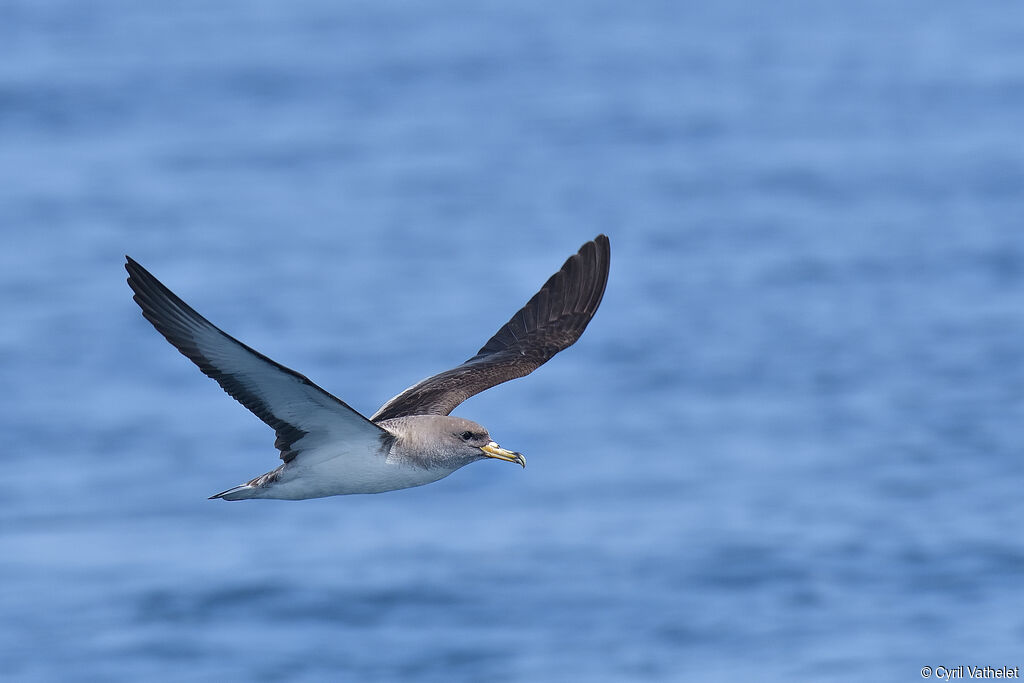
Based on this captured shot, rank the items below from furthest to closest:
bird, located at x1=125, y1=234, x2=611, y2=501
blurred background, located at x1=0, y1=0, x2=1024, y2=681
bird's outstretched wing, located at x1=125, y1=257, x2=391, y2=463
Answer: blurred background, located at x1=0, y1=0, x2=1024, y2=681 → bird, located at x1=125, y1=234, x2=611, y2=501 → bird's outstretched wing, located at x1=125, y1=257, x2=391, y2=463

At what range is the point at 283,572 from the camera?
32812 mm

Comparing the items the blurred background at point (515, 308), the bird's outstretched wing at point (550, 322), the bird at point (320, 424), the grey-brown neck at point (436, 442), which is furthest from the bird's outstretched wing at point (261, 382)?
the blurred background at point (515, 308)

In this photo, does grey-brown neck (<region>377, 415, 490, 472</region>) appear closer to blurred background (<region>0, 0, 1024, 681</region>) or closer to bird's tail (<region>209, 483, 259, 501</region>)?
bird's tail (<region>209, 483, 259, 501</region>)

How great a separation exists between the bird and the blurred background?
16531 millimetres

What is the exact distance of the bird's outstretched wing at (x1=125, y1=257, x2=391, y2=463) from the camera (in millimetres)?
12688

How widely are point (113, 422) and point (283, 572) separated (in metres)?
6.37

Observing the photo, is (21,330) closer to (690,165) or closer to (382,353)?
(382,353)

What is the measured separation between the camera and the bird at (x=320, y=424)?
507 inches

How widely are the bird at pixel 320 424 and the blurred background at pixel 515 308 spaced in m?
16.5

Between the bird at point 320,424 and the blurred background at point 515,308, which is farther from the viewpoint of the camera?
the blurred background at point 515,308

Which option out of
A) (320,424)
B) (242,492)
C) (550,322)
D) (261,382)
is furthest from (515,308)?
(261,382)

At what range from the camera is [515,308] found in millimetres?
36906

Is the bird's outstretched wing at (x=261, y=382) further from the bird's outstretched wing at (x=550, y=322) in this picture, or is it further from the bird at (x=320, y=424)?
the bird's outstretched wing at (x=550, y=322)

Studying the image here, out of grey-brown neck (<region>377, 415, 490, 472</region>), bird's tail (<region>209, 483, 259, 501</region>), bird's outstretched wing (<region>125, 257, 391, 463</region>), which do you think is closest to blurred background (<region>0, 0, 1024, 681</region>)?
grey-brown neck (<region>377, 415, 490, 472</region>)
